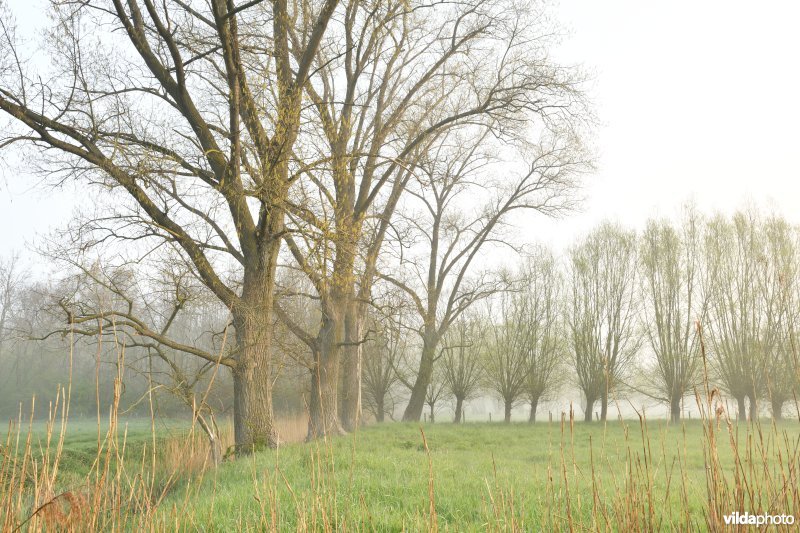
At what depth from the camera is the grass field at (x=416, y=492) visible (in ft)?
9.56

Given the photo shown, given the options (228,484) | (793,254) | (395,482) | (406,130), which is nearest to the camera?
(395,482)

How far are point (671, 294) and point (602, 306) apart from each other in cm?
278

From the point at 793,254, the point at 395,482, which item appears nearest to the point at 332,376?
the point at 395,482

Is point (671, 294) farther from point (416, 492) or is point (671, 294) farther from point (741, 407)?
point (416, 492)

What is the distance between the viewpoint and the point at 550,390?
27.0 m

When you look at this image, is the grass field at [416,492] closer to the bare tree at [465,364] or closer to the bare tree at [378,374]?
the bare tree at [378,374]

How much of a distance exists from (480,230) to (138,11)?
48.5 ft

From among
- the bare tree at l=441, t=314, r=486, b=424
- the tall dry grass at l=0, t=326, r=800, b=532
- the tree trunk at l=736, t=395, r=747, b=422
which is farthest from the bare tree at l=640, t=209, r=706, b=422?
the tall dry grass at l=0, t=326, r=800, b=532

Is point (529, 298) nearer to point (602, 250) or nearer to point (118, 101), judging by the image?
point (602, 250)

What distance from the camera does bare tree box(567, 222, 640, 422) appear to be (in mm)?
23859

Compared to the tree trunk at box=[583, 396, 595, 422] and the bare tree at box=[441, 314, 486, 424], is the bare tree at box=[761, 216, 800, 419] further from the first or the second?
the bare tree at box=[441, 314, 486, 424]

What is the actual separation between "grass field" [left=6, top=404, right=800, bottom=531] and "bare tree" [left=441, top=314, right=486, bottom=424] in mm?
14424

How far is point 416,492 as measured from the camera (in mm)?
6148

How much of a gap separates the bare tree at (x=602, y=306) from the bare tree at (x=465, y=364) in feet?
13.6
